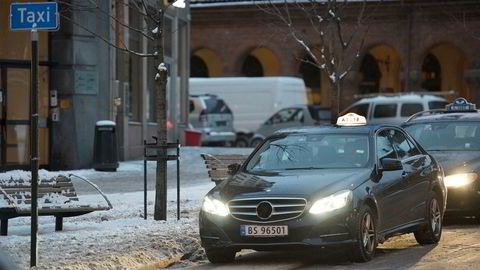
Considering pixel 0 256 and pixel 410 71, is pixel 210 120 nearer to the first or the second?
pixel 410 71

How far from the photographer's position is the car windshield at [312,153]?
11.3 meters

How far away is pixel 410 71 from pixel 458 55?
159 inches

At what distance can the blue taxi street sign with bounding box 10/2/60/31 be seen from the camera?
9.59 m

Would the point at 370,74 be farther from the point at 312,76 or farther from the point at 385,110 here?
the point at 385,110

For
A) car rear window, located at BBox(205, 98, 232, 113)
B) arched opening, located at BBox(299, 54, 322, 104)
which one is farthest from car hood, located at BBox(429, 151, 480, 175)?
arched opening, located at BBox(299, 54, 322, 104)

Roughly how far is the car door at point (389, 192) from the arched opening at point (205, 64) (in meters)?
35.5

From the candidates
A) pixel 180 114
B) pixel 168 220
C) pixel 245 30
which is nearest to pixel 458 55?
pixel 245 30

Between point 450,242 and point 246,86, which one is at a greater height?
point 246,86

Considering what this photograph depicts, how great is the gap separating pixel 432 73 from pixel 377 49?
2802 millimetres

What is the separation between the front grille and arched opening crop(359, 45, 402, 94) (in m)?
36.0

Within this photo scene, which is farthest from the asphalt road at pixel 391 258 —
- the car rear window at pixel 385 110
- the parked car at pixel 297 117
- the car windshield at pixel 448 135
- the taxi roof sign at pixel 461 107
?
the parked car at pixel 297 117

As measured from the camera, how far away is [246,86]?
39938 millimetres

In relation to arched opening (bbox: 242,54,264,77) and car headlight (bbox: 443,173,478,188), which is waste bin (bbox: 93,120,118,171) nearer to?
car headlight (bbox: 443,173,478,188)

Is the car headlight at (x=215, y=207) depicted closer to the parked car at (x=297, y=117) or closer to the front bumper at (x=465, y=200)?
the front bumper at (x=465, y=200)
